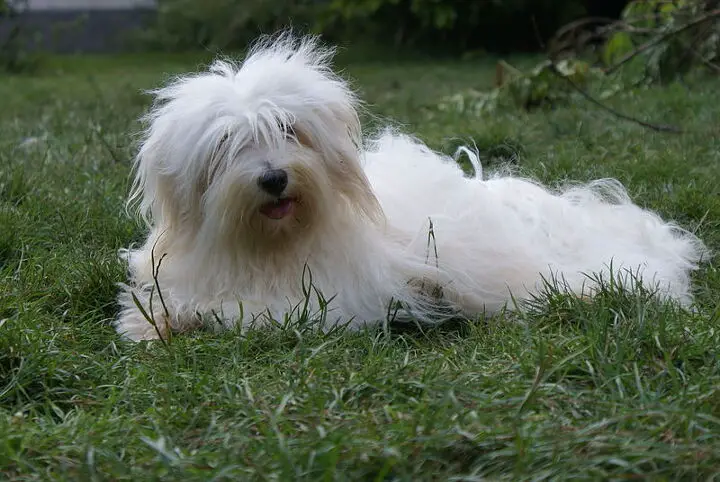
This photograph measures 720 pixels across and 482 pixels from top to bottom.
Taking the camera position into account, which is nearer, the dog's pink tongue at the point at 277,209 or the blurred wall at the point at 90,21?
the dog's pink tongue at the point at 277,209

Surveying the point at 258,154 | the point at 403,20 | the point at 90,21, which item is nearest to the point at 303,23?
the point at 403,20

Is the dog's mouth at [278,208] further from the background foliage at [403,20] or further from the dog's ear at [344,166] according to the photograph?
the background foliage at [403,20]

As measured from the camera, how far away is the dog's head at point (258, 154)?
334 centimetres

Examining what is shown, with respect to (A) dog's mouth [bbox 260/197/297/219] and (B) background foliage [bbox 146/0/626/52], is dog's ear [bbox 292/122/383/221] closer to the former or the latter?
(A) dog's mouth [bbox 260/197/297/219]

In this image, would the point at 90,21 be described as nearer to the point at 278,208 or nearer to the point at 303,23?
the point at 303,23

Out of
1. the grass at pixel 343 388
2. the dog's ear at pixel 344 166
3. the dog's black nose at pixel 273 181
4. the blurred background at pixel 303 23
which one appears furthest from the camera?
the blurred background at pixel 303 23

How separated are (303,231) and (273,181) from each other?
28 centimetres

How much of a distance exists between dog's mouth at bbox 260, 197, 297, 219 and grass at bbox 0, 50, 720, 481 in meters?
0.42

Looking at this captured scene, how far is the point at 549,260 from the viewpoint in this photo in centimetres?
378

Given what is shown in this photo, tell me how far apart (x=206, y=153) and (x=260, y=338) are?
2.21ft

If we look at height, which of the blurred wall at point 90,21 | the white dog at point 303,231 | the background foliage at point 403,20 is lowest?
the blurred wall at point 90,21

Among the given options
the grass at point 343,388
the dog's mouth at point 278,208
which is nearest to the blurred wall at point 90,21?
the grass at point 343,388

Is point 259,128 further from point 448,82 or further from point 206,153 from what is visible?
point 448,82

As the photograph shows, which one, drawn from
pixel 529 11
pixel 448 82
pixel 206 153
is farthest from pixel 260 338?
pixel 529 11
